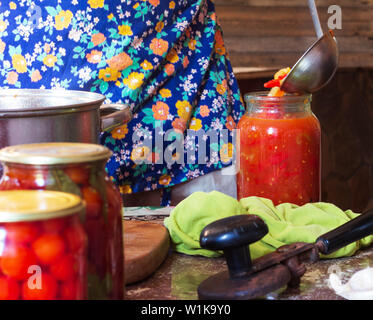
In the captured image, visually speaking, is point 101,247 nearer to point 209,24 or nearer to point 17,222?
point 17,222

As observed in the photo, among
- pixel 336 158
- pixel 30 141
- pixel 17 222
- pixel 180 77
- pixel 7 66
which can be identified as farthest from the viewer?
pixel 336 158

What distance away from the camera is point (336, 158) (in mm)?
3516

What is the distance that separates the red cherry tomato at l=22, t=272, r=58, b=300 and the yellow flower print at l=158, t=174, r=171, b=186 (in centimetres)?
106

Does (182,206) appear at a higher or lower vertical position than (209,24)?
lower

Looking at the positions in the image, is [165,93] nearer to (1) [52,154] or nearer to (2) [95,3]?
(2) [95,3]

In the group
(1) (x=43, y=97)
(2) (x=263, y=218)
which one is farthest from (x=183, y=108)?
(2) (x=263, y=218)

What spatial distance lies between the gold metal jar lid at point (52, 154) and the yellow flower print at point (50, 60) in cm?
89

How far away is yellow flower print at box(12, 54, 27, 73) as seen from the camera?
1.46m

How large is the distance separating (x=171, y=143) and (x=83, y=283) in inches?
40.8

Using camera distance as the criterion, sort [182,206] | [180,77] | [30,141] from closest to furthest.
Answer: [30,141] → [182,206] → [180,77]

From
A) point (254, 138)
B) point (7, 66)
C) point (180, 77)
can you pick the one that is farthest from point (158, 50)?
point (254, 138)

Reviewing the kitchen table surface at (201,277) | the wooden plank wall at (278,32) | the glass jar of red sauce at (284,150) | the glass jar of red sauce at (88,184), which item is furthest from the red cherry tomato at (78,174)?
the wooden plank wall at (278,32)
